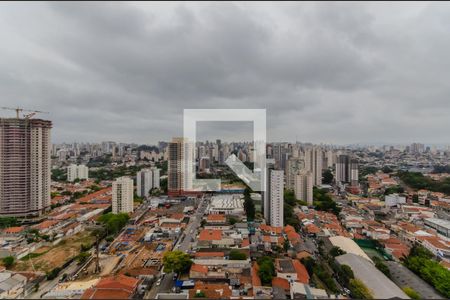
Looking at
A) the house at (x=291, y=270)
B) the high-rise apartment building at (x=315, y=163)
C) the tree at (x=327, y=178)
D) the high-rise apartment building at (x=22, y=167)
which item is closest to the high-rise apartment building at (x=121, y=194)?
the high-rise apartment building at (x=22, y=167)

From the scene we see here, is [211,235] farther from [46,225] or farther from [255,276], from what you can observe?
[46,225]

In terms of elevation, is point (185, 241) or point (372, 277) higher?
point (372, 277)

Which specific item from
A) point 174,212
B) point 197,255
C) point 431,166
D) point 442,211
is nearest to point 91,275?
point 197,255

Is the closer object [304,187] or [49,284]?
[49,284]

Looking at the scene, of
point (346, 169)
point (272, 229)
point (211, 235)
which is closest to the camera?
point (211, 235)

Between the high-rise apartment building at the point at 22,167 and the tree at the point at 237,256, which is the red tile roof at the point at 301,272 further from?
the high-rise apartment building at the point at 22,167

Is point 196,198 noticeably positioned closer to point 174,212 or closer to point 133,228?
point 174,212

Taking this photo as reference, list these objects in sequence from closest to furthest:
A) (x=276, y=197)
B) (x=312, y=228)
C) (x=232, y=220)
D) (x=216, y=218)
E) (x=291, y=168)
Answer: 1. (x=312, y=228)
2. (x=276, y=197)
3. (x=232, y=220)
4. (x=216, y=218)
5. (x=291, y=168)

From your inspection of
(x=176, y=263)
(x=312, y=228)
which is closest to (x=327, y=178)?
(x=312, y=228)
